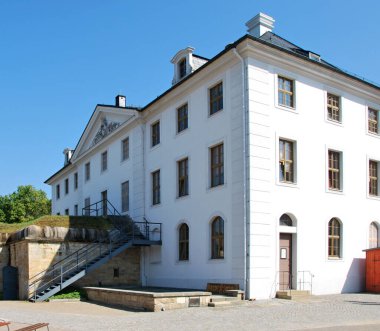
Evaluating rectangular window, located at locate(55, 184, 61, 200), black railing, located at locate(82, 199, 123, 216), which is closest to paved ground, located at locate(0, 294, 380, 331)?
black railing, located at locate(82, 199, 123, 216)

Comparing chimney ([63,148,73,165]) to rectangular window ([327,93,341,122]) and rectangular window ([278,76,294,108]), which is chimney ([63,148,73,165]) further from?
rectangular window ([278,76,294,108])

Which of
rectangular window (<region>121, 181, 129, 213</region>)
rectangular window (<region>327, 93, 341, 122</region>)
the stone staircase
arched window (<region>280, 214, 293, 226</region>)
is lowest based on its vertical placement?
the stone staircase

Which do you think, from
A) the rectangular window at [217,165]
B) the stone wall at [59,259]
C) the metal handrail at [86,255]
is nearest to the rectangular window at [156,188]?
the metal handrail at [86,255]

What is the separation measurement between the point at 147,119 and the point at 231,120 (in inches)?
328

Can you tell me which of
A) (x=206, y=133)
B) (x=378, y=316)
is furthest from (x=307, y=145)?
(x=378, y=316)

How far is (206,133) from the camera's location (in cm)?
2236

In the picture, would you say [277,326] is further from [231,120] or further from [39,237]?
[39,237]

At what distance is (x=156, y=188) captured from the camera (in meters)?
26.9

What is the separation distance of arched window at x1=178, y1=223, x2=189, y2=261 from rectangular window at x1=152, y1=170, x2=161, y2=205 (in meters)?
2.90

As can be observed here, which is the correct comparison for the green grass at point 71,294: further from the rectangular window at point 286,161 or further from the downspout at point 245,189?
the rectangular window at point 286,161

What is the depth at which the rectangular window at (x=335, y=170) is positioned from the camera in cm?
2288

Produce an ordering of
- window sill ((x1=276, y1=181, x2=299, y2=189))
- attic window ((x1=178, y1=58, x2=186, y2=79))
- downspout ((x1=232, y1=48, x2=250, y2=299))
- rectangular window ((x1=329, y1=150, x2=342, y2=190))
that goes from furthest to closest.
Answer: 1. attic window ((x1=178, y1=58, x2=186, y2=79))
2. rectangular window ((x1=329, y1=150, x2=342, y2=190))
3. window sill ((x1=276, y1=181, x2=299, y2=189))
4. downspout ((x1=232, y1=48, x2=250, y2=299))

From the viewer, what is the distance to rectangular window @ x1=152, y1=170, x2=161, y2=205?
87.2 ft

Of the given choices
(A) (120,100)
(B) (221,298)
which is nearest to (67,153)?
(A) (120,100)
